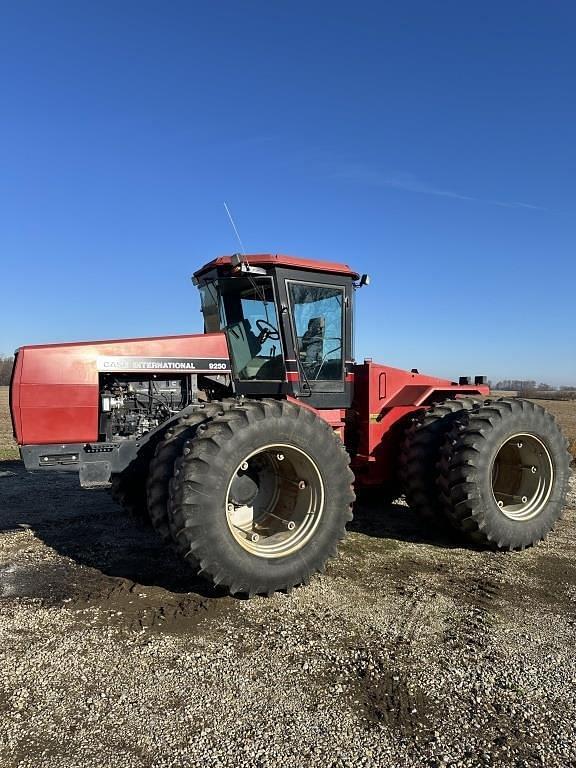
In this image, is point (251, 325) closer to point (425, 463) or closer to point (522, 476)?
point (425, 463)

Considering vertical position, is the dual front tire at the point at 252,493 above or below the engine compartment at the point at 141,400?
below

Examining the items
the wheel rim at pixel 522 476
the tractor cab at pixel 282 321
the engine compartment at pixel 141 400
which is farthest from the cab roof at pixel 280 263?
the wheel rim at pixel 522 476

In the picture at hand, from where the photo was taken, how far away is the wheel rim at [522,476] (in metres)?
6.13

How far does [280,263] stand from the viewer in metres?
5.72

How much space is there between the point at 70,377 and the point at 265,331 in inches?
78.2

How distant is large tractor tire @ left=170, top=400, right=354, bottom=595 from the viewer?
4191mm

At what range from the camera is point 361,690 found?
10.5ft

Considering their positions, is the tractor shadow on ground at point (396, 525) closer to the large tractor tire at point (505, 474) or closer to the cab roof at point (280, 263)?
the large tractor tire at point (505, 474)

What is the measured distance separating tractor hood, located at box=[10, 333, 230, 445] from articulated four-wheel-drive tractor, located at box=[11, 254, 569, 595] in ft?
0.03

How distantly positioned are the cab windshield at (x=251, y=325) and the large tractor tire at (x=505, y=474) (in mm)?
2015

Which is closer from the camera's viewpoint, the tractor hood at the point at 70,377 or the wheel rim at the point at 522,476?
the tractor hood at the point at 70,377

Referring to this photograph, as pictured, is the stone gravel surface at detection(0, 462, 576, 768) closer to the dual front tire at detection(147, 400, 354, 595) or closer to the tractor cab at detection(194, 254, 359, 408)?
the dual front tire at detection(147, 400, 354, 595)

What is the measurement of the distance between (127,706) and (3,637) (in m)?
1.31

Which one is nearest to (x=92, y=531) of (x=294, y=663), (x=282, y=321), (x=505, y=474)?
(x=282, y=321)
